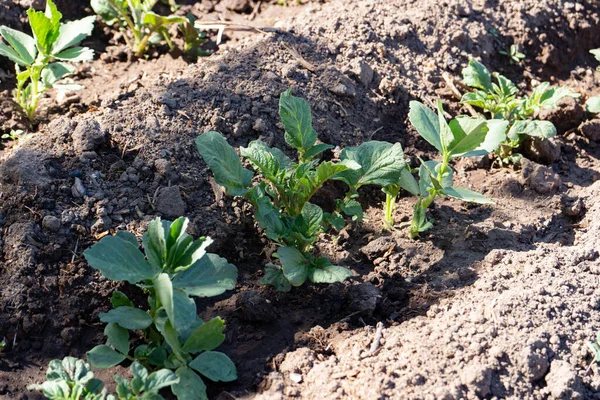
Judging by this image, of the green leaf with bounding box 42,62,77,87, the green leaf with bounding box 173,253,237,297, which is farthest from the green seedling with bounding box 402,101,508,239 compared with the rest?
the green leaf with bounding box 42,62,77,87

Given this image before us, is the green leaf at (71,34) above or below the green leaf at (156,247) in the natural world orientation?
above

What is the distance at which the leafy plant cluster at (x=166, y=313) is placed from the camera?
2.28 meters

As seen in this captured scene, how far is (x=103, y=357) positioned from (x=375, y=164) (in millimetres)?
1272

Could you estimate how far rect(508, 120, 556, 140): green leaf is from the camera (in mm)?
3371

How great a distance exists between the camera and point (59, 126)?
10.0ft

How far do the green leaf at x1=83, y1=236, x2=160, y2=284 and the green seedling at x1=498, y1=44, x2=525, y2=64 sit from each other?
2.77 m

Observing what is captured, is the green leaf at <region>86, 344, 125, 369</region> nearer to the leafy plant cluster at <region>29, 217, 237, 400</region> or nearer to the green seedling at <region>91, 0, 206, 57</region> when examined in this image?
the leafy plant cluster at <region>29, 217, 237, 400</region>

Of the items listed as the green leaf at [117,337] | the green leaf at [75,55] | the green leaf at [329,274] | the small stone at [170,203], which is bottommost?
the green leaf at [117,337]

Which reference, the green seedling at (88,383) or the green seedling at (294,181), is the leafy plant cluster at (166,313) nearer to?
the green seedling at (88,383)

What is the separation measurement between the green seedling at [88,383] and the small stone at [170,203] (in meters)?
0.77

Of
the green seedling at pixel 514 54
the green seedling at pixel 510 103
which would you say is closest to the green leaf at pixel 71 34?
the green seedling at pixel 510 103

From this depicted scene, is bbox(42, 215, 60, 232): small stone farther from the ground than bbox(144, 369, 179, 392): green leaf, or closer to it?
farther from the ground

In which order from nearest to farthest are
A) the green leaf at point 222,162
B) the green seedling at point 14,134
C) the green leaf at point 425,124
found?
the green leaf at point 222,162
the green leaf at point 425,124
the green seedling at point 14,134

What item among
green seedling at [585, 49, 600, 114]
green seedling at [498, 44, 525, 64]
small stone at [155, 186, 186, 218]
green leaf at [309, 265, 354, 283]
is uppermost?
green seedling at [498, 44, 525, 64]
